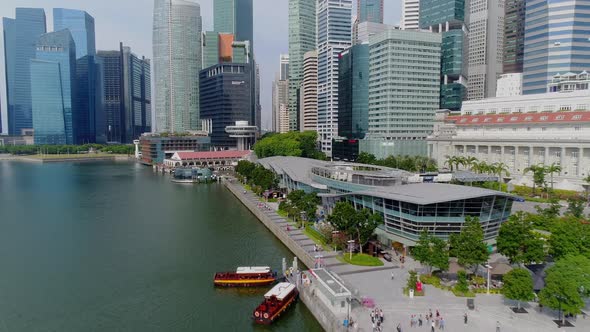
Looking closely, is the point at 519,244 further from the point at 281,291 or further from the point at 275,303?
the point at 275,303

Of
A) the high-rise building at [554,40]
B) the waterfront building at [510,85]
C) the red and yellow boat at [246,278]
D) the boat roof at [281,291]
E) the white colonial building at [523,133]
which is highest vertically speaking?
the high-rise building at [554,40]

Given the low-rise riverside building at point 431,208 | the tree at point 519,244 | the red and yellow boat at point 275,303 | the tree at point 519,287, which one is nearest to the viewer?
the tree at point 519,287

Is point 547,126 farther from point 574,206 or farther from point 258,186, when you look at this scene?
point 258,186

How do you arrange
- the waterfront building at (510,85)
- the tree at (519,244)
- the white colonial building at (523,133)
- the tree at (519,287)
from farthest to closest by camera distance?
the waterfront building at (510,85), the white colonial building at (523,133), the tree at (519,244), the tree at (519,287)

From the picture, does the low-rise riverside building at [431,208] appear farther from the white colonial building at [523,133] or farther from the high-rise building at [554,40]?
the high-rise building at [554,40]

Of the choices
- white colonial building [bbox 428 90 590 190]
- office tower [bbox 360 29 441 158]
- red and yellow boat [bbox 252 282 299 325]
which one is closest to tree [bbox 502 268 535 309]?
red and yellow boat [bbox 252 282 299 325]

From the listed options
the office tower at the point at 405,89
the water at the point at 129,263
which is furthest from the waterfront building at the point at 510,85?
the water at the point at 129,263

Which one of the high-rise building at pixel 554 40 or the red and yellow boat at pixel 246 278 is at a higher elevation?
the high-rise building at pixel 554 40

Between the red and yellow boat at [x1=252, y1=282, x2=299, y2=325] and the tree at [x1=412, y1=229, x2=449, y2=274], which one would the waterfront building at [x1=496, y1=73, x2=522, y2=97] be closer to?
the tree at [x1=412, y1=229, x2=449, y2=274]
